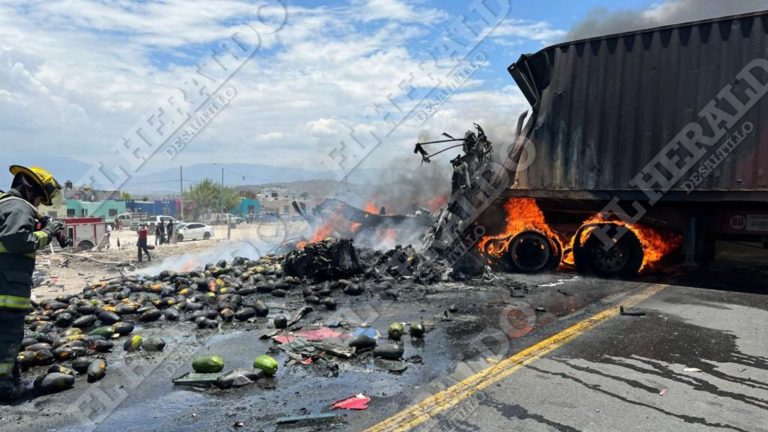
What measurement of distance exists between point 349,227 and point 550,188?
6213mm

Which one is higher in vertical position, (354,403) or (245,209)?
(245,209)

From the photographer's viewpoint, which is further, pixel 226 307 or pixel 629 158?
pixel 629 158

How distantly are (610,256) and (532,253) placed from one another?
139 cm

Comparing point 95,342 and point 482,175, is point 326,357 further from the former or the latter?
point 482,175

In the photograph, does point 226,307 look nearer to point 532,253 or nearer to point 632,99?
point 532,253

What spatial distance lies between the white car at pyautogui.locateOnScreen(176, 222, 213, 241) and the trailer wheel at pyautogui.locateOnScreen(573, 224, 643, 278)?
88.4ft

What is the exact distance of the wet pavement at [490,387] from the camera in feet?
11.5

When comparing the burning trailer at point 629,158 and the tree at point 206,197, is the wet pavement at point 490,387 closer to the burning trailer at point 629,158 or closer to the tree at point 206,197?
the burning trailer at point 629,158

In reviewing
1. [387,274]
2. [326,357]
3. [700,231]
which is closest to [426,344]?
[326,357]

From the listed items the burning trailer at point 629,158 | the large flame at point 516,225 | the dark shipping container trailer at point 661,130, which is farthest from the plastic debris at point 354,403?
the large flame at point 516,225

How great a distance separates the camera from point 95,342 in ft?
16.7

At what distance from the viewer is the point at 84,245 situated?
23.5 meters

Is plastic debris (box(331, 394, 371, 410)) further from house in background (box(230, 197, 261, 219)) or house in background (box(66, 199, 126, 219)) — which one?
house in background (box(230, 197, 261, 219))

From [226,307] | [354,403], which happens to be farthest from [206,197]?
[354,403]
